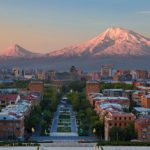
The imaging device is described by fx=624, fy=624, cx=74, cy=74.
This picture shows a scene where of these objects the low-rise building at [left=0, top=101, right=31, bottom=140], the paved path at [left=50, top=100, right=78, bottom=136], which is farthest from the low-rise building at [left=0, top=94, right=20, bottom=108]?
the low-rise building at [left=0, top=101, right=31, bottom=140]

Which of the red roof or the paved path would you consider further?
the red roof

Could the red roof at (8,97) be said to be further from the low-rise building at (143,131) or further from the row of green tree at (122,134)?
the low-rise building at (143,131)

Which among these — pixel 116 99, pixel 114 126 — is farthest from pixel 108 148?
pixel 116 99

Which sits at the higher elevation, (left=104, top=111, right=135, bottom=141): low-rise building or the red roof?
the red roof

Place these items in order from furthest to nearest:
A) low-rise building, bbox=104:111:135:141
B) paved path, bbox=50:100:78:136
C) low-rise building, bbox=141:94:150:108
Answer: low-rise building, bbox=141:94:150:108 → paved path, bbox=50:100:78:136 → low-rise building, bbox=104:111:135:141

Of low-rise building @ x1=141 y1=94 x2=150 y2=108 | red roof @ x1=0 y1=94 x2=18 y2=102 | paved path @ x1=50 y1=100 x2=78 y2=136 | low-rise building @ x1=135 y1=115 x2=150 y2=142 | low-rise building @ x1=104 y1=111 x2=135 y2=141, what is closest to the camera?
low-rise building @ x1=135 y1=115 x2=150 y2=142

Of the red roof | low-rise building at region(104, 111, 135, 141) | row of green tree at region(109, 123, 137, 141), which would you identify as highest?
the red roof

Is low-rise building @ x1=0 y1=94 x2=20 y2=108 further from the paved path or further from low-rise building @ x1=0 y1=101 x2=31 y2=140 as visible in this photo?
low-rise building @ x1=0 y1=101 x2=31 y2=140

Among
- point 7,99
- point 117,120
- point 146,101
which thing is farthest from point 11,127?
point 146,101

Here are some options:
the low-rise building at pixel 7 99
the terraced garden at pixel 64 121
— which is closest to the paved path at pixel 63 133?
the terraced garden at pixel 64 121

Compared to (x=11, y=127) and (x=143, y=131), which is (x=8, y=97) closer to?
(x=11, y=127)

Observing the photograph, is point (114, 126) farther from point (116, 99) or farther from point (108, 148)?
point (116, 99)
